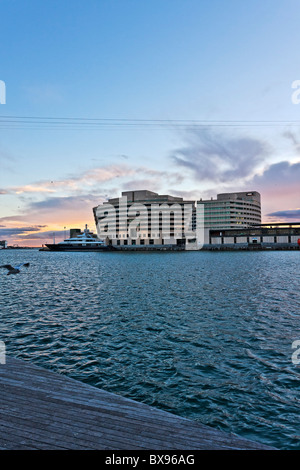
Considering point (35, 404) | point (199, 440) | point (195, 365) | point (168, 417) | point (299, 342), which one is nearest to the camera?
point (199, 440)

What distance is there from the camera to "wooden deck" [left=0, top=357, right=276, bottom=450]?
21.5 ft

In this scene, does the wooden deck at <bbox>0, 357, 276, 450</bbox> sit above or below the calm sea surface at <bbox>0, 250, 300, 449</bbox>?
above

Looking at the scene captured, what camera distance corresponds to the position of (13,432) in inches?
270

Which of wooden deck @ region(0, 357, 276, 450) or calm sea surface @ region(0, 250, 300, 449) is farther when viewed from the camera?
calm sea surface @ region(0, 250, 300, 449)

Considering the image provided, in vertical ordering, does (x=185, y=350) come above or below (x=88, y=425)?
below

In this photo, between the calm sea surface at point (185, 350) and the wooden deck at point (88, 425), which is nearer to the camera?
the wooden deck at point (88, 425)

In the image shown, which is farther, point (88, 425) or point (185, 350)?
point (185, 350)

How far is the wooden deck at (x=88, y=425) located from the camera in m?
6.55

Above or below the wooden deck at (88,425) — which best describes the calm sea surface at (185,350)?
below

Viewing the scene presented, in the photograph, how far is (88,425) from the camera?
7.26 m
